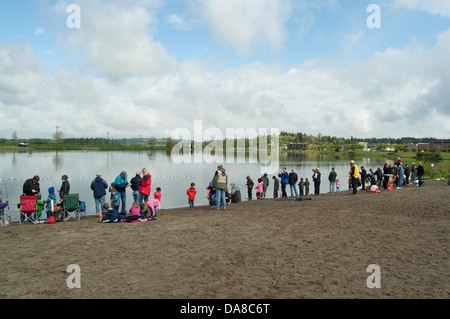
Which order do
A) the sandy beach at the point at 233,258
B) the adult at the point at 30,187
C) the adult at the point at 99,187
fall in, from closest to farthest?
the sandy beach at the point at 233,258 < the adult at the point at 30,187 < the adult at the point at 99,187

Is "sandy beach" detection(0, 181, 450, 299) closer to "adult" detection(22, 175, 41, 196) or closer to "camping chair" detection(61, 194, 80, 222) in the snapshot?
"camping chair" detection(61, 194, 80, 222)

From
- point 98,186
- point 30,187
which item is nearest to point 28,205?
point 30,187

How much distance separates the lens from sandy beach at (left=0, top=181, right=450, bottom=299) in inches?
205

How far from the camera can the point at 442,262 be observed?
6.44 metres

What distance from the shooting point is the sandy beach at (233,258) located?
5.21m

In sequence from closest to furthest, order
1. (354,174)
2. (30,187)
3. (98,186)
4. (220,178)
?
(30,187)
(98,186)
(220,178)
(354,174)

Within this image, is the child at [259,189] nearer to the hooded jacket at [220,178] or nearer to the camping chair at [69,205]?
the hooded jacket at [220,178]

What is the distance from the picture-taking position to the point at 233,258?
6.80 m

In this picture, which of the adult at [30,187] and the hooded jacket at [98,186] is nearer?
the adult at [30,187]

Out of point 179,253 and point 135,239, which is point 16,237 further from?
point 179,253

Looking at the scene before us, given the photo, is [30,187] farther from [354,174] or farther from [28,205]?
[354,174]

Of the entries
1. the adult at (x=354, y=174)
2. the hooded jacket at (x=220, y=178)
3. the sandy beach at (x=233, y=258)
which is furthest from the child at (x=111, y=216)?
the adult at (x=354, y=174)

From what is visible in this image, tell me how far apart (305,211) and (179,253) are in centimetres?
735

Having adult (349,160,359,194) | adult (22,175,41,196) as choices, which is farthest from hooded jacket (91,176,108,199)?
adult (349,160,359,194)
